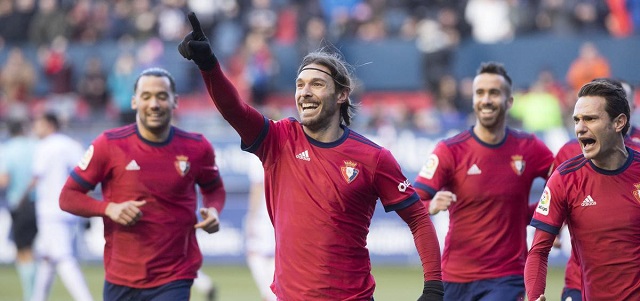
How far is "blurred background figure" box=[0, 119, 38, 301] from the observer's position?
528 inches

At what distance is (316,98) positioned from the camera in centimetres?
631

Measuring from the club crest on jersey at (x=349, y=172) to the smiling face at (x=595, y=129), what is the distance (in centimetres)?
135

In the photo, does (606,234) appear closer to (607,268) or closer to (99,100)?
(607,268)

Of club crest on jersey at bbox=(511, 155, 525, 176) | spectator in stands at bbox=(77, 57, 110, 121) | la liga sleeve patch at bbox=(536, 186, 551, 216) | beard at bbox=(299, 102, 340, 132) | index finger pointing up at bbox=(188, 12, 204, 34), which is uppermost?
spectator in stands at bbox=(77, 57, 110, 121)

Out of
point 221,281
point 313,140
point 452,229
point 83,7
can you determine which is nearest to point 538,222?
point 313,140

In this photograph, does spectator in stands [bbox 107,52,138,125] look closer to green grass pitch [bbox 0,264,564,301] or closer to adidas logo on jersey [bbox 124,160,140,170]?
green grass pitch [bbox 0,264,564,301]

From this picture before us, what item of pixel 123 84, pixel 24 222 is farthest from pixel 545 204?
pixel 123 84

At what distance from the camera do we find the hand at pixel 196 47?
219 inches

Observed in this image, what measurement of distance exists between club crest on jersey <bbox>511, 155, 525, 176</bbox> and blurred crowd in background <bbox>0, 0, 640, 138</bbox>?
34.8ft

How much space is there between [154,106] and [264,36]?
12.9m

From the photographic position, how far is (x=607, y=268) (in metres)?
6.37

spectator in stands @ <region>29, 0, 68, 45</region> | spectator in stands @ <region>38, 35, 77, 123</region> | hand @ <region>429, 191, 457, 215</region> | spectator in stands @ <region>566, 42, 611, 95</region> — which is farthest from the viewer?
spectator in stands @ <region>29, 0, 68, 45</region>

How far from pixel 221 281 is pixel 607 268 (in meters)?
10.5

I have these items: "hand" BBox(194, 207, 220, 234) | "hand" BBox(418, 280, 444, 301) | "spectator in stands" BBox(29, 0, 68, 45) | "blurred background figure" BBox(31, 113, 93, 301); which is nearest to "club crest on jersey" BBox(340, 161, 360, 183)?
"hand" BBox(418, 280, 444, 301)
